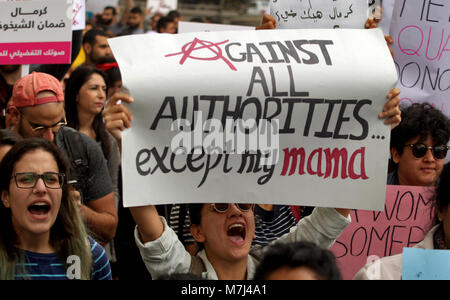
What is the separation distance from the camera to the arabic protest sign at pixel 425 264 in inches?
108

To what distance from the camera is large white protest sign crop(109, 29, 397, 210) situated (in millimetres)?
3008

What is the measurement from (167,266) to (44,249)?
50cm

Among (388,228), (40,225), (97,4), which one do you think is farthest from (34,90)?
(97,4)

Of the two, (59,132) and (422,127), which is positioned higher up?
(422,127)

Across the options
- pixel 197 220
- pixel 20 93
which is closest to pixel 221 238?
pixel 197 220

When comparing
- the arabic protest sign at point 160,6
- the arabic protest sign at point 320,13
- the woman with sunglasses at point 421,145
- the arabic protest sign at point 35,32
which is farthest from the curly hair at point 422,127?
the arabic protest sign at point 160,6

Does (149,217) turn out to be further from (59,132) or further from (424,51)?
(424,51)

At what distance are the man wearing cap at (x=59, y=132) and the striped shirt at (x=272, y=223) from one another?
0.90m

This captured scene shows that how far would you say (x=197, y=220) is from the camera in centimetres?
326

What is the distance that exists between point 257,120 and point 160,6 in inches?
378

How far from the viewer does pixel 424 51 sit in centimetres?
454

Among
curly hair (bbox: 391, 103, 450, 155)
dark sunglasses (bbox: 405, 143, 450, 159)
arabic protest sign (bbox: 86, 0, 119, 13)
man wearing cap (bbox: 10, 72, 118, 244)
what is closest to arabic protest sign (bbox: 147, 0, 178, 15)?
arabic protest sign (bbox: 86, 0, 119, 13)

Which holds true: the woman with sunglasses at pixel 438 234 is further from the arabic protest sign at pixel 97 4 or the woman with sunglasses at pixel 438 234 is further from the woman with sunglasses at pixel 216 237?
the arabic protest sign at pixel 97 4
